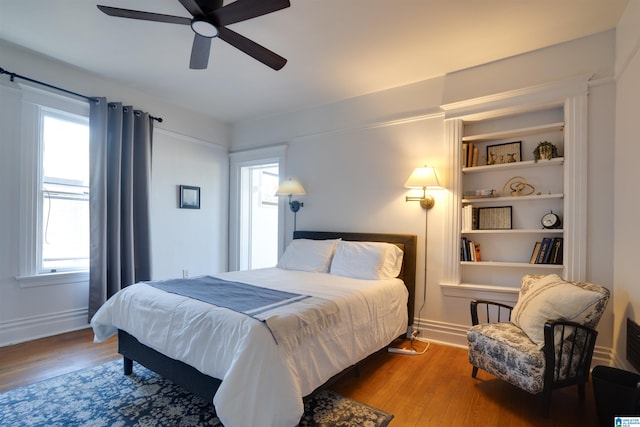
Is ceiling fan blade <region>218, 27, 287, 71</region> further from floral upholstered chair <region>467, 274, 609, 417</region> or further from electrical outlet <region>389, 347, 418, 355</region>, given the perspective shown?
electrical outlet <region>389, 347, 418, 355</region>

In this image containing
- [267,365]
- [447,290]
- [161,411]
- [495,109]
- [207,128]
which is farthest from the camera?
[207,128]

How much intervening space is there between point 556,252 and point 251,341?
2622 mm

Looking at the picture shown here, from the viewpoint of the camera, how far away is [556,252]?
268 cm

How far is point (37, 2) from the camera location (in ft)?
7.59

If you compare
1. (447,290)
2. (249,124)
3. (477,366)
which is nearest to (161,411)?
(477,366)

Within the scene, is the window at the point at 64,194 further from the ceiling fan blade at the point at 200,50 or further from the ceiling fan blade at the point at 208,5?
the ceiling fan blade at the point at 208,5

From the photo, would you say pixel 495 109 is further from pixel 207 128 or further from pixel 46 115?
pixel 46 115

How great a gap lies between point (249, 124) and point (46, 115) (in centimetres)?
240

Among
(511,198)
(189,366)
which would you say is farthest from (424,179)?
(189,366)

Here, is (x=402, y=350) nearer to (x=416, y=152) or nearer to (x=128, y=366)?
(x=416, y=152)

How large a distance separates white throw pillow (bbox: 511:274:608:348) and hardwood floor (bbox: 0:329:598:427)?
459 mm

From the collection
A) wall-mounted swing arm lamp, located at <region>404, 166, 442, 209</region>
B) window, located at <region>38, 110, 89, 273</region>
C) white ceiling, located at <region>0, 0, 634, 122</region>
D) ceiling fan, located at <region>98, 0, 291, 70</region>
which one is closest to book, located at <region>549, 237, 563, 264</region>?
wall-mounted swing arm lamp, located at <region>404, 166, 442, 209</region>

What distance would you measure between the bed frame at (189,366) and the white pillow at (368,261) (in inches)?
5.7

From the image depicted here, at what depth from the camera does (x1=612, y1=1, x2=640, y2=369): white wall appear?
2084mm
